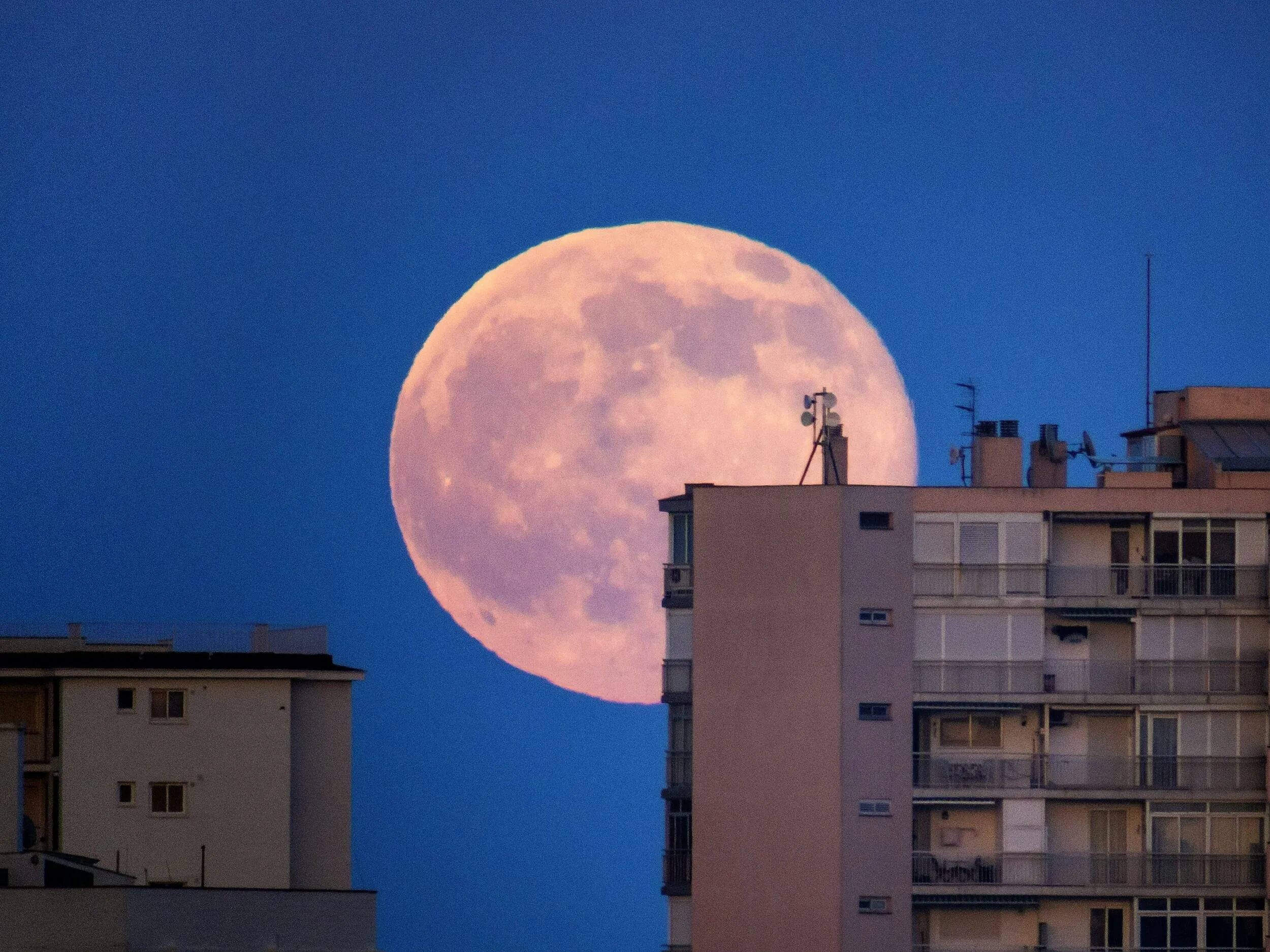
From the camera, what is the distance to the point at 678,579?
8825 cm

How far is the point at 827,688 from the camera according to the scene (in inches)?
3322

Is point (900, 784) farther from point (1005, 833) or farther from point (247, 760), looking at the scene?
point (247, 760)

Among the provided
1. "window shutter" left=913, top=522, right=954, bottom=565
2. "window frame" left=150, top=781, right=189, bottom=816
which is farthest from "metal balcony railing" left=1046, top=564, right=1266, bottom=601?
"window frame" left=150, top=781, right=189, bottom=816

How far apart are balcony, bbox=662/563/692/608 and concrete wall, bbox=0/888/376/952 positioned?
89.2ft

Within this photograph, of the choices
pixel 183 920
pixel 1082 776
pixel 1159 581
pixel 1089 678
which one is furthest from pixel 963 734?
pixel 183 920

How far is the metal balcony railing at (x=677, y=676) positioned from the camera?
8756cm

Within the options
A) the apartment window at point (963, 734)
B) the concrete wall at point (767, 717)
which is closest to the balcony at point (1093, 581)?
the concrete wall at point (767, 717)

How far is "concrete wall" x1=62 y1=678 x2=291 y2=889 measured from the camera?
287ft

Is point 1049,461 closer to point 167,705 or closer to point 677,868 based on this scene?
point 677,868

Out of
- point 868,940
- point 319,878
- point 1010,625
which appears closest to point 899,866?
point 868,940

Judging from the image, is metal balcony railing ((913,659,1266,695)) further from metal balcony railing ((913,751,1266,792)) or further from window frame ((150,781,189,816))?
window frame ((150,781,189,816))

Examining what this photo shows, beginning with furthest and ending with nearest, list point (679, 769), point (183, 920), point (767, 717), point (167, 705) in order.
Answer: point (167, 705) → point (679, 769) → point (767, 717) → point (183, 920)

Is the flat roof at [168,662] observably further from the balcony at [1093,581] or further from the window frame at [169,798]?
the balcony at [1093,581]

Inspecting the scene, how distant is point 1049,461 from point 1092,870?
12.0 metres
